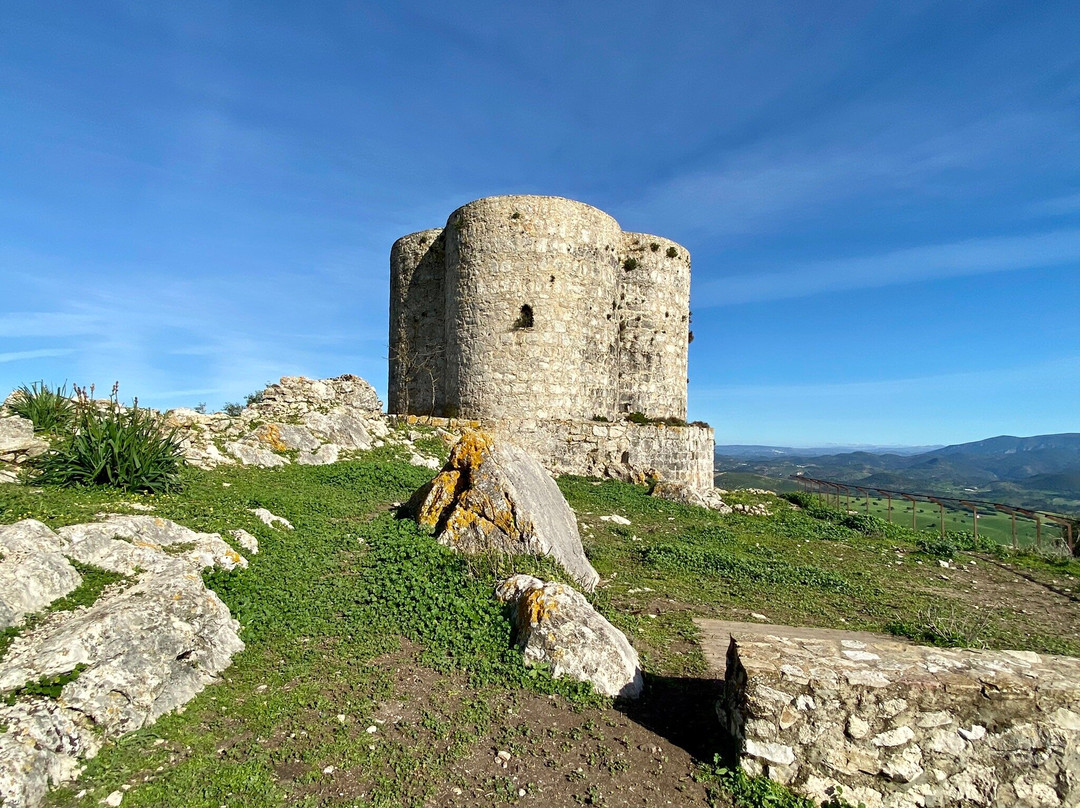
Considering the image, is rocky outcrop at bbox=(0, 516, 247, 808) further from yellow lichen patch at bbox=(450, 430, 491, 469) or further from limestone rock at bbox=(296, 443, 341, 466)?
limestone rock at bbox=(296, 443, 341, 466)

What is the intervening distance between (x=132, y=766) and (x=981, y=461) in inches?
9429

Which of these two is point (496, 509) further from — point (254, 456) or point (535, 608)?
point (254, 456)

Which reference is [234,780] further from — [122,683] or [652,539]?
[652,539]

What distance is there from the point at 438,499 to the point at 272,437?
6858 millimetres

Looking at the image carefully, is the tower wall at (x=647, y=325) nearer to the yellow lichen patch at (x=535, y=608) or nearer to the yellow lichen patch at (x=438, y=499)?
the yellow lichen patch at (x=438, y=499)

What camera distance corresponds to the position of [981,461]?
188875 millimetres

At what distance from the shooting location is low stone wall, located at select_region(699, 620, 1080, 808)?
4.02 meters

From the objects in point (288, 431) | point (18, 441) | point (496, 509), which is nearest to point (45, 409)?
point (18, 441)


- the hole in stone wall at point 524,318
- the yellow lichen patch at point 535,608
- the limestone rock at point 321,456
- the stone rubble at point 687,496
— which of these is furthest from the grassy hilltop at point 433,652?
the hole in stone wall at point 524,318

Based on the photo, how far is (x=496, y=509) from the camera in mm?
8453

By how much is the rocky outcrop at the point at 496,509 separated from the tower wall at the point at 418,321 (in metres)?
13.1

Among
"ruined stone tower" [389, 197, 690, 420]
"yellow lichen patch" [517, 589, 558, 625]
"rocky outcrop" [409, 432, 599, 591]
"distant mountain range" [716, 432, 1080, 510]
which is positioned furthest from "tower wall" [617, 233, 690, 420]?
"distant mountain range" [716, 432, 1080, 510]

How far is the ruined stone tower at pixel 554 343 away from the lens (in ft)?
65.5

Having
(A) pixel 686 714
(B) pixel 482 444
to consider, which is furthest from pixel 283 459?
(A) pixel 686 714
